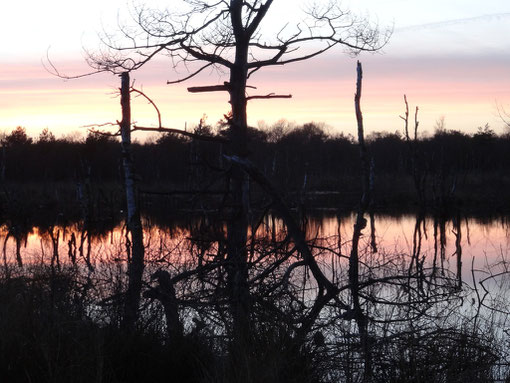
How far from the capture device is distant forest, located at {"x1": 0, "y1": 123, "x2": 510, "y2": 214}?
4887 cm

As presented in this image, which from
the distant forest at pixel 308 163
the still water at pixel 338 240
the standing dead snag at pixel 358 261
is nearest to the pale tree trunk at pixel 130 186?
the standing dead snag at pixel 358 261

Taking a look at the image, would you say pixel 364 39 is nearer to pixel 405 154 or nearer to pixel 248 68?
pixel 248 68

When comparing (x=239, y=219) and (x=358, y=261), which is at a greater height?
(x=239, y=219)

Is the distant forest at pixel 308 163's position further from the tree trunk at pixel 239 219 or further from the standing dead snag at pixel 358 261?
the tree trunk at pixel 239 219

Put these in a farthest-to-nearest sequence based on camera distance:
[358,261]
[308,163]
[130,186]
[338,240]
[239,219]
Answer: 1. [308,163]
2. [338,240]
3. [130,186]
4. [358,261]
5. [239,219]

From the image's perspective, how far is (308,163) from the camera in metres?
65.4

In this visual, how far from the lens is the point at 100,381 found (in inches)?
270

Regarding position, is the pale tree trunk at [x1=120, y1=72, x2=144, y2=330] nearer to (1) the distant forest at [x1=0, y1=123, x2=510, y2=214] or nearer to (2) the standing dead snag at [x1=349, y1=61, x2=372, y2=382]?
(2) the standing dead snag at [x1=349, y1=61, x2=372, y2=382]

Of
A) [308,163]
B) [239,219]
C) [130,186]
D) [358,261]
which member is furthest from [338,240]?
[308,163]

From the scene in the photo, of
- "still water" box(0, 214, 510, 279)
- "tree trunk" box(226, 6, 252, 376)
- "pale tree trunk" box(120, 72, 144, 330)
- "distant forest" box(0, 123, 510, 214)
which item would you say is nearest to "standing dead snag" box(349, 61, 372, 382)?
"still water" box(0, 214, 510, 279)

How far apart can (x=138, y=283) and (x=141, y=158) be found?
62.8 metres

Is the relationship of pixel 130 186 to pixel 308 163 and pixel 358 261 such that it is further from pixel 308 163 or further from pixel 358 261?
pixel 308 163

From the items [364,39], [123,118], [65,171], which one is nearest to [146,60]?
[123,118]

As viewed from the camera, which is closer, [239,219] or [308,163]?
[239,219]
